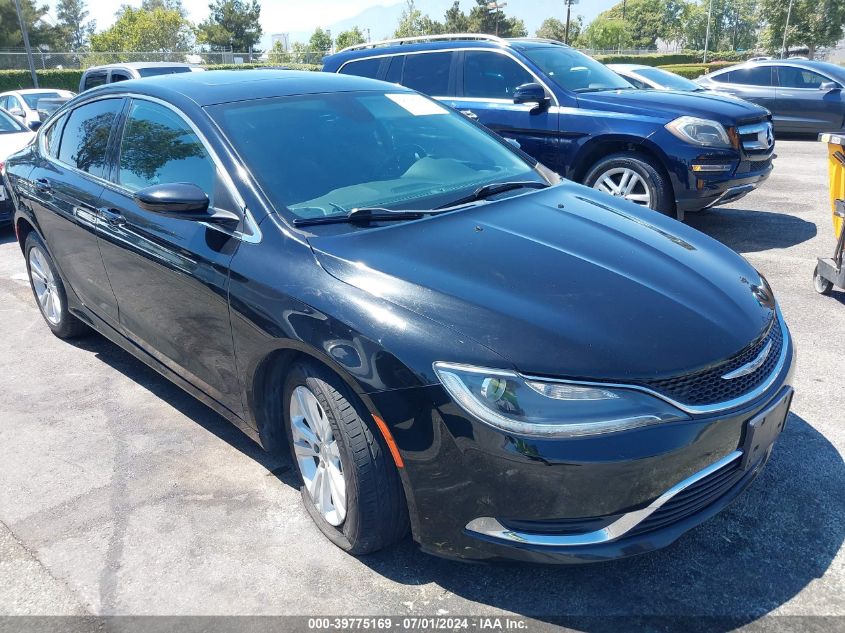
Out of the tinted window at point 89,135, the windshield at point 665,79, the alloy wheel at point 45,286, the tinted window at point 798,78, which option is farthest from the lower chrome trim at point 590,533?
the tinted window at point 798,78

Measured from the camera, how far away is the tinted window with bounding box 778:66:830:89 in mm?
13805

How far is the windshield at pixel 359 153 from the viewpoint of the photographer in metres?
3.08

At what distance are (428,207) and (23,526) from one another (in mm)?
2160

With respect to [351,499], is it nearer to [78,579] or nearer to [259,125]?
[78,579]

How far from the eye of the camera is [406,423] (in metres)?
2.31

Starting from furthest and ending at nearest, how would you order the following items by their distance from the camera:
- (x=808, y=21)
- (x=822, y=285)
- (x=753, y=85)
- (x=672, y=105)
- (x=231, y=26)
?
(x=231, y=26) < (x=808, y=21) < (x=753, y=85) < (x=672, y=105) < (x=822, y=285)

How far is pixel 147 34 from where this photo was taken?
58.7m

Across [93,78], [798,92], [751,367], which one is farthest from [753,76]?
[751,367]

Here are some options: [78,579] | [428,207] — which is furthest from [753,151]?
[78,579]

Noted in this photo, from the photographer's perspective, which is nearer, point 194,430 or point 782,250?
point 194,430

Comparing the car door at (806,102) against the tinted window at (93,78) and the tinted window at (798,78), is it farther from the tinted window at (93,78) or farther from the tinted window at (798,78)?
the tinted window at (93,78)

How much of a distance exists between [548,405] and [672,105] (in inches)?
210

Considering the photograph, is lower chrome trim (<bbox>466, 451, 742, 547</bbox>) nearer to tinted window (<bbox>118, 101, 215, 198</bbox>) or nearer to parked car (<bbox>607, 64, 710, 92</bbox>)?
tinted window (<bbox>118, 101, 215, 198</bbox>)

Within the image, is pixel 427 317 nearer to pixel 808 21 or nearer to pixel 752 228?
pixel 752 228
